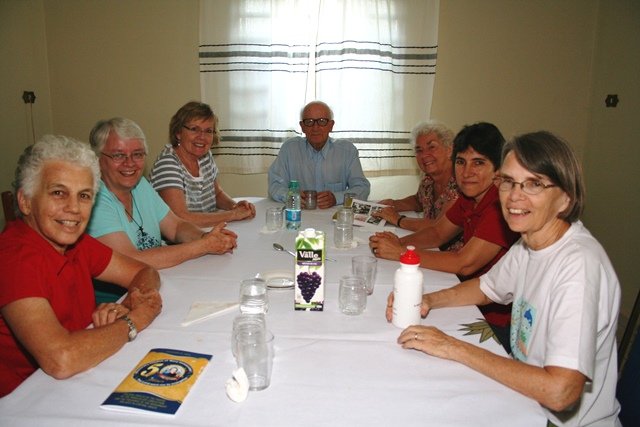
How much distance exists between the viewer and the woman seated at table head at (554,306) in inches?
45.0

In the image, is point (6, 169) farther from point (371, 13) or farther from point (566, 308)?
point (566, 308)

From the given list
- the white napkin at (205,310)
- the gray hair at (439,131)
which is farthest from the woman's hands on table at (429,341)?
the gray hair at (439,131)

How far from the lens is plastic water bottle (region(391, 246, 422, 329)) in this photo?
1394 mm

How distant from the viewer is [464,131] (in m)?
2.37

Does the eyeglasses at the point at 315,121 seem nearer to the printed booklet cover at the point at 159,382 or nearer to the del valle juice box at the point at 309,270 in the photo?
the del valle juice box at the point at 309,270

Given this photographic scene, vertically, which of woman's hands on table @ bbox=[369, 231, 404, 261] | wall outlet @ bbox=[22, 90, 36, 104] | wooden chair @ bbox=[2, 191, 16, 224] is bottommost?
woman's hands on table @ bbox=[369, 231, 404, 261]

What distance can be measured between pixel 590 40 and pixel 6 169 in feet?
17.8

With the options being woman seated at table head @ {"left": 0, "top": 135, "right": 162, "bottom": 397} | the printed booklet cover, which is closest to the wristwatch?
woman seated at table head @ {"left": 0, "top": 135, "right": 162, "bottom": 397}

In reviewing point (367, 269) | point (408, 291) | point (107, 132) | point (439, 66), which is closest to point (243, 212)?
point (107, 132)

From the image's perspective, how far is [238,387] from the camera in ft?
3.59

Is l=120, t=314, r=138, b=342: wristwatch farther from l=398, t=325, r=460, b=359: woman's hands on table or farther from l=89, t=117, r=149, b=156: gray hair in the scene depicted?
l=89, t=117, r=149, b=156: gray hair

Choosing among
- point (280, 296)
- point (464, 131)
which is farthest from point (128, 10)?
point (280, 296)

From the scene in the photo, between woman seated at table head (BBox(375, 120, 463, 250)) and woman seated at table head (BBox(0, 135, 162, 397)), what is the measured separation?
1.70m

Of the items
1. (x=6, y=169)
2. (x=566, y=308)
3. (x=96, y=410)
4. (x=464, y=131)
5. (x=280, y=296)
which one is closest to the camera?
(x=96, y=410)
